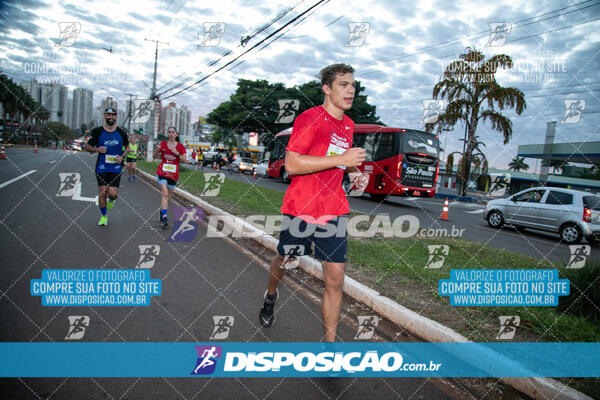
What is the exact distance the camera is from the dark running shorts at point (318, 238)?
2.55m

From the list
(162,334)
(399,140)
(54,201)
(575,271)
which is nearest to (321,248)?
(162,334)

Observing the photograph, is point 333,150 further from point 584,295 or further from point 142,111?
point 142,111

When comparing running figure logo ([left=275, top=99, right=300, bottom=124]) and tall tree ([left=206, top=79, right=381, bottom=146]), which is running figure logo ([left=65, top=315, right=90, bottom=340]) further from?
tall tree ([left=206, top=79, right=381, bottom=146])

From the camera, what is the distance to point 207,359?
258cm

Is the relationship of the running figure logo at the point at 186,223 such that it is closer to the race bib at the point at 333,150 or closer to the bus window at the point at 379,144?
the race bib at the point at 333,150

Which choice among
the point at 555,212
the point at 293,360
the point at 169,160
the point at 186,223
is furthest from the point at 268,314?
the point at 555,212

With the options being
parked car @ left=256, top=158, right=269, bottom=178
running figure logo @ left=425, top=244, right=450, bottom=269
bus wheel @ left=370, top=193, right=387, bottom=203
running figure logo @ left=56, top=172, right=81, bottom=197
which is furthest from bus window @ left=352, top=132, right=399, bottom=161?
parked car @ left=256, top=158, right=269, bottom=178

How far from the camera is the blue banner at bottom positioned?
93.9 inches

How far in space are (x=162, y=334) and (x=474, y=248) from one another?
19.4 ft

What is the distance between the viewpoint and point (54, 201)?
27.1 feet

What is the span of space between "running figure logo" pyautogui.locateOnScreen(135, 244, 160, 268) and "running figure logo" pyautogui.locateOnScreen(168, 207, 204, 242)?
56 cm

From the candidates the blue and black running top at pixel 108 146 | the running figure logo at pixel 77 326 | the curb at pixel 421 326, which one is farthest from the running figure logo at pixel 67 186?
the running figure logo at pixel 77 326

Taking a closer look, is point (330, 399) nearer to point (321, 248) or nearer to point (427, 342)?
point (321, 248)

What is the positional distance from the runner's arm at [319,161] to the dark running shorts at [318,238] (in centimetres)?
43
